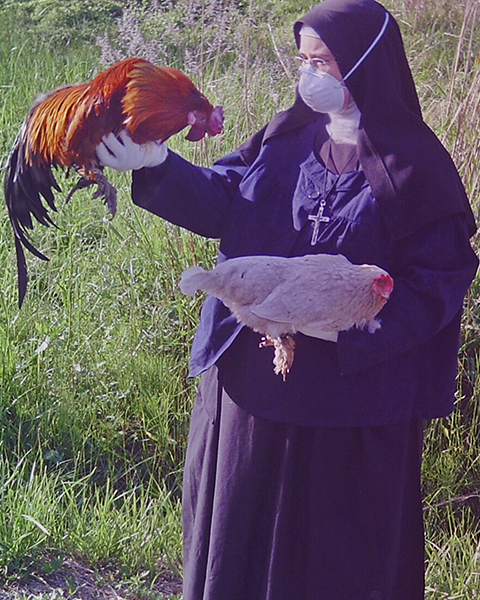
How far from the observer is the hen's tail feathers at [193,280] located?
202cm

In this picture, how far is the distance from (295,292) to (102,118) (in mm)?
776

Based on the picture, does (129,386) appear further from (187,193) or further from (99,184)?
(187,193)

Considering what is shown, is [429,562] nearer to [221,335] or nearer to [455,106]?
[221,335]

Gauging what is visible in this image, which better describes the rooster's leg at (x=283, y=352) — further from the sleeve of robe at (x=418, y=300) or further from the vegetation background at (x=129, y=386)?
the vegetation background at (x=129, y=386)

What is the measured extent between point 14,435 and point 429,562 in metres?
1.97

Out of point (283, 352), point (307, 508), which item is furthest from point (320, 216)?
point (307, 508)

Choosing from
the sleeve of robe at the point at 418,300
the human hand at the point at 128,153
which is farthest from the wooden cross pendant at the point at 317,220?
the human hand at the point at 128,153

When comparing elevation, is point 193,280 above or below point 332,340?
above

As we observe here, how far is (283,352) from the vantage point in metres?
2.03

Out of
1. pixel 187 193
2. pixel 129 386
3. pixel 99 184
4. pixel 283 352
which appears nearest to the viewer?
pixel 283 352

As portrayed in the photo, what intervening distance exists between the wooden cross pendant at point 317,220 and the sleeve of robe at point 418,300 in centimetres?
23

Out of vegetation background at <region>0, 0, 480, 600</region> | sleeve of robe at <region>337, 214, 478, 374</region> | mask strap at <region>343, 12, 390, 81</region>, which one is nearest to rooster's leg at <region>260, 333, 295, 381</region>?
sleeve of robe at <region>337, 214, 478, 374</region>

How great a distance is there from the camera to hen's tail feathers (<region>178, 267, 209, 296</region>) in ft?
6.64

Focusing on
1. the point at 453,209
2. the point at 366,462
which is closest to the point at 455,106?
the point at 453,209
